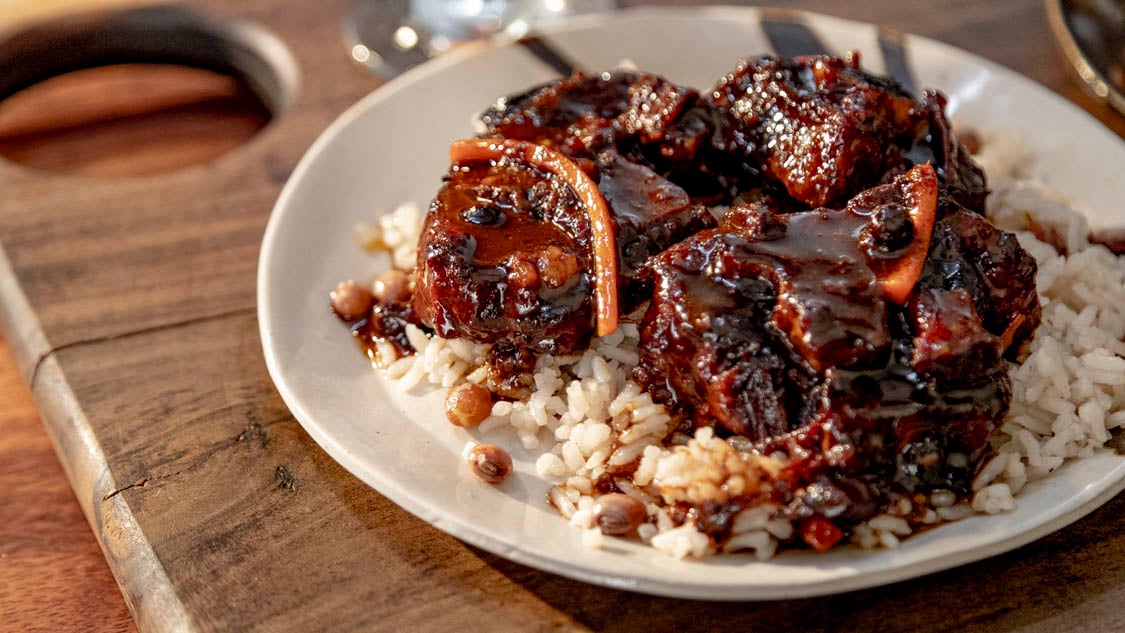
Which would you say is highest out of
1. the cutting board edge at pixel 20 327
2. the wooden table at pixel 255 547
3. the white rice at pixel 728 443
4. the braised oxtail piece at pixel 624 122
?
the braised oxtail piece at pixel 624 122

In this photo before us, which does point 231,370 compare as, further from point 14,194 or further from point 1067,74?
point 1067,74

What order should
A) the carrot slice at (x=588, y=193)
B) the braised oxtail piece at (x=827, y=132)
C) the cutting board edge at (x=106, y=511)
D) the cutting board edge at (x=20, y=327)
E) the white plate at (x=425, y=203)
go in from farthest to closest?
the cutting board edge at (x=20, y=327), the braised oxtail piece at (x=827, y=132), the carrot slice at (x=588, y=193), the cutting board edge at (x=106, y=511), the white plate at (x=425, y=203)

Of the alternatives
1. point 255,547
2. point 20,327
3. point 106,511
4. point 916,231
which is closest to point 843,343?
point 916,231

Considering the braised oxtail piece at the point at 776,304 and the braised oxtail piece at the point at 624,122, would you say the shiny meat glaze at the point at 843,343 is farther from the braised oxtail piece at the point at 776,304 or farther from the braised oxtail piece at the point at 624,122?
the braised oxtail piece at the point at 624,122

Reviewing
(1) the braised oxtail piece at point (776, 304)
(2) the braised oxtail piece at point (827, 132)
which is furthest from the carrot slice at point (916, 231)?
(2) the braised oxtail piece at point (827, 132)

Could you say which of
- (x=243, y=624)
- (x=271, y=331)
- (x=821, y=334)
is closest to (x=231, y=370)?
(x=271, y=331)
